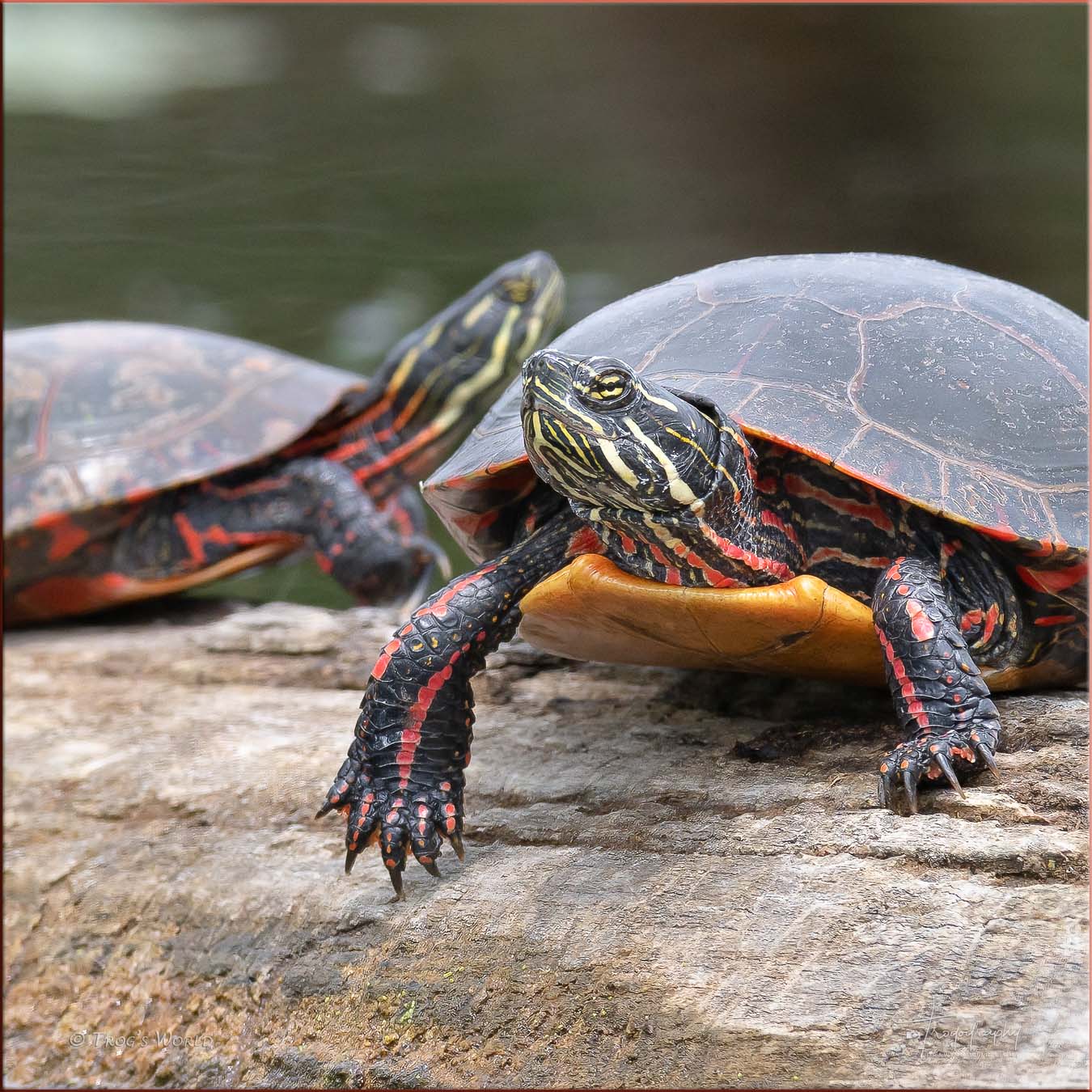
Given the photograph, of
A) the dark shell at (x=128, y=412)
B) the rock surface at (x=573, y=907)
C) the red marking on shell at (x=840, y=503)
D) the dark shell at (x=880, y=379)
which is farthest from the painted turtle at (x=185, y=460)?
the red marking on shell at (x=840, y=503)

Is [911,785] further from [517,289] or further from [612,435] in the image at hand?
[517,289]

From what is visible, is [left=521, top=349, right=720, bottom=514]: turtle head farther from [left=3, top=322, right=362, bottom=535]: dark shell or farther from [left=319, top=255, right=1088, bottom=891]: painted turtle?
[left=3, top=322, right=362, bottom=535]: dark shell

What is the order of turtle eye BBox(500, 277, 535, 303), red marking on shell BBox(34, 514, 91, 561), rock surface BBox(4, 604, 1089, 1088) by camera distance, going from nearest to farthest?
rock surface BBox(4, 604, 1089, 1088) → red marking on shell BBox(34, 514, 91, 561) → turtle eye BBox(500, 277, 535, 303)

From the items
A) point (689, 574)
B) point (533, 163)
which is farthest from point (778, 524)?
point (533, 163)

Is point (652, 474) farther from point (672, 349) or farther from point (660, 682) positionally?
point (660, 682)

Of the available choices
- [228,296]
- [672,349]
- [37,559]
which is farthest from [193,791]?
[228,296]

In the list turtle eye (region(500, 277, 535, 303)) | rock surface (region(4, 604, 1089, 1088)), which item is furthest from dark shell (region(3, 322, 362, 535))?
rock surface (region(4, 604, 1089, 1088))
